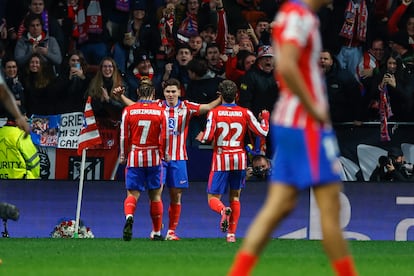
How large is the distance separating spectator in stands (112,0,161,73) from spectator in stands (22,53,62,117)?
4.56 feet

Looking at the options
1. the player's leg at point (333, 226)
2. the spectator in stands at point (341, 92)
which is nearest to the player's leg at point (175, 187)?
the spectator in stands at point (341, 92)

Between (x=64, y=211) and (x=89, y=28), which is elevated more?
(x=89, y=28)

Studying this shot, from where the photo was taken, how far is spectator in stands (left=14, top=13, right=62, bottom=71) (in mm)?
19828

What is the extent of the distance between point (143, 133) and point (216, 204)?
4.80 feet

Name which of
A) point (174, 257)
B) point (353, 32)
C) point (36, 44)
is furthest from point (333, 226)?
point (353, 32)

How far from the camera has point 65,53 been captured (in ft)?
67.4

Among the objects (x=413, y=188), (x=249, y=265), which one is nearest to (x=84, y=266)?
(x=249, y=265)

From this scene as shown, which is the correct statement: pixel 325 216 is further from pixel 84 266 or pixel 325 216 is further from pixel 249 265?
pixel 84 266

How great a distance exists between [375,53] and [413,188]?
3.05 meters

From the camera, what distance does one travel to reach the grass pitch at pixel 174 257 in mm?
11578

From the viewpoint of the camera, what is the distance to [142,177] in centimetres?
1686

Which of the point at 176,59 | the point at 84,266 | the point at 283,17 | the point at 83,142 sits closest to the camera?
the point at 283,17

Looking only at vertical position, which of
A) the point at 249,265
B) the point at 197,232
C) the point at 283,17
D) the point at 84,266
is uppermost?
the point at 283,17

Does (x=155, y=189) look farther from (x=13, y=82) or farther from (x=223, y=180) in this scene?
(x=13, y=82)
